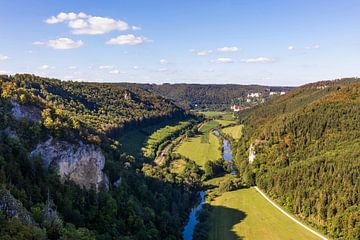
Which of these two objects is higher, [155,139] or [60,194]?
[60,194]

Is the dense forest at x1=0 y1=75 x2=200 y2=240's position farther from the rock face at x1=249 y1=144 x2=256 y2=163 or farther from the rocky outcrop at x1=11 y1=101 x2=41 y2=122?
the rock face at x1=249 y1=144 x2=256 y2=163

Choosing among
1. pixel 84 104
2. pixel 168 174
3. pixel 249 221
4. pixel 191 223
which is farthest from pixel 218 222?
pixel 84 104

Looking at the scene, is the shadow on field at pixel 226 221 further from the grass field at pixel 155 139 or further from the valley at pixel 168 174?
the grass field at pixel 155 139

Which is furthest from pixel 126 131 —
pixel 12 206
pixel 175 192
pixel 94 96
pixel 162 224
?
pixel 12 206

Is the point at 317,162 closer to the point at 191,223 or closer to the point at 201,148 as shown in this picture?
the point at 191,223

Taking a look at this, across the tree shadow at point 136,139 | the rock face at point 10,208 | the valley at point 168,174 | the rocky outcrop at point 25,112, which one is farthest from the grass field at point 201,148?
the rock face at point 10,208

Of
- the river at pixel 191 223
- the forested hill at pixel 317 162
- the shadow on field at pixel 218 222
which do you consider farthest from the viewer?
the forested hill at pixel 317 162
